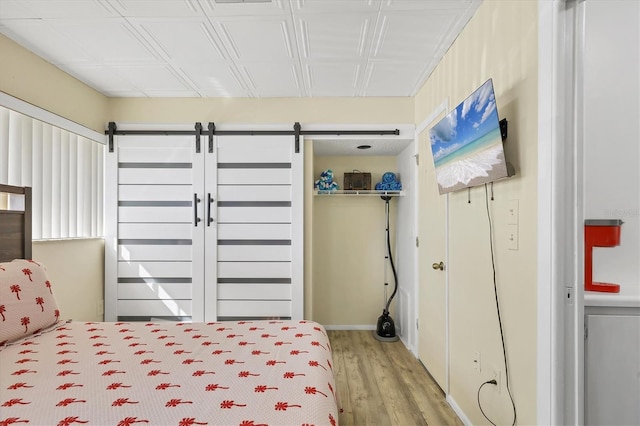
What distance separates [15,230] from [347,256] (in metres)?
3.03

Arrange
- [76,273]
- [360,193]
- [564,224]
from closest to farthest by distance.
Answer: [564,224] → [76,273] → [360,193]

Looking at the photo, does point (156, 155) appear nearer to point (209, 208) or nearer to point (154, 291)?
A: point (209, 208)

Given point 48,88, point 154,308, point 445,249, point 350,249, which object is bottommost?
point 154,308

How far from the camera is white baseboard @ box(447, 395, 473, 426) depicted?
210 centimetres

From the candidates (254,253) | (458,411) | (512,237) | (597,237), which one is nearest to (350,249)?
(254,253)

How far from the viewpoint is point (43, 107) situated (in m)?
2.62

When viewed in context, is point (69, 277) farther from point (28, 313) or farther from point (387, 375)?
point (387, 375)

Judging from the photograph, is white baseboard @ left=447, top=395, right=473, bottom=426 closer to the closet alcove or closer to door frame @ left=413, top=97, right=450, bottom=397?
door frame @ left=413, top=97, right=450, bottom=397

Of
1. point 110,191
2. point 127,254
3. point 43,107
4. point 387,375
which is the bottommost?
point 387,375

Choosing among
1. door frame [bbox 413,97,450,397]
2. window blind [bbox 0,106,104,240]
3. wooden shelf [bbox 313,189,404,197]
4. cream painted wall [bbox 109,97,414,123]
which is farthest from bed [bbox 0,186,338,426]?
wooden shelf [bbox 313,189,404,197]

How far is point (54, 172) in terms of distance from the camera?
9.00ft

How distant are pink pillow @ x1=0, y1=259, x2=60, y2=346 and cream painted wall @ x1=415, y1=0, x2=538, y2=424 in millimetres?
2523

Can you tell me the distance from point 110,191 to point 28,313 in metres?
1.79

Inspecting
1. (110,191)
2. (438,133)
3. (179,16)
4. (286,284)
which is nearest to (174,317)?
(286,284)
